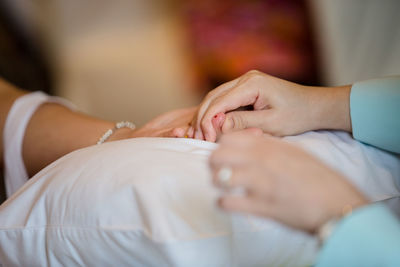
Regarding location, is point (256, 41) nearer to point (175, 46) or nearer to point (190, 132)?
point (175, 46)

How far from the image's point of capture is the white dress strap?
859 millimetres

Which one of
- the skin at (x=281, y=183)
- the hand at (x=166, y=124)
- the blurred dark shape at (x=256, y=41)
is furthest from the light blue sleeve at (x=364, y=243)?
the blurred dark shape at (x=256, y=41)

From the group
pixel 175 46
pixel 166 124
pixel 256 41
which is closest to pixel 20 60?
pixel 175 46

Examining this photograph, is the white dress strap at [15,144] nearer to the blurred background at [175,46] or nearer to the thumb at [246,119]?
the thumb at [246,119]

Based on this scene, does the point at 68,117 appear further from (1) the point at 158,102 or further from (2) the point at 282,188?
(1) the point at 158,102

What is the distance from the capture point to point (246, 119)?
2.23 feet

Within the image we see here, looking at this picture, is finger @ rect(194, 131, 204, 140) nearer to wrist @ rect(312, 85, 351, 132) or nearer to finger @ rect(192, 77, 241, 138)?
finger @ rect(192, 77, 241, 138)

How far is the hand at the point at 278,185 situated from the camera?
1.16 feet

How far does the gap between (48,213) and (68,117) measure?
1.24 ft

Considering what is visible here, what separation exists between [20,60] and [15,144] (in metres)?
1.42

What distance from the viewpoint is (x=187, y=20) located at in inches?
90.5

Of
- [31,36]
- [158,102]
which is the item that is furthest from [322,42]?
[31,36]

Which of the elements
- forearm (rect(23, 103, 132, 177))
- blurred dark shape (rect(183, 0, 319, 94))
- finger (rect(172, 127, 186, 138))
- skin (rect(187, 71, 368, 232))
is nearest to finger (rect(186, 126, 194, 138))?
finger (rect(172, 127, 186, 138))

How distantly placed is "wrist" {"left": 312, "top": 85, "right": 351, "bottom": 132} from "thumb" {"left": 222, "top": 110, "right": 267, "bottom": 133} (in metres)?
0.09
